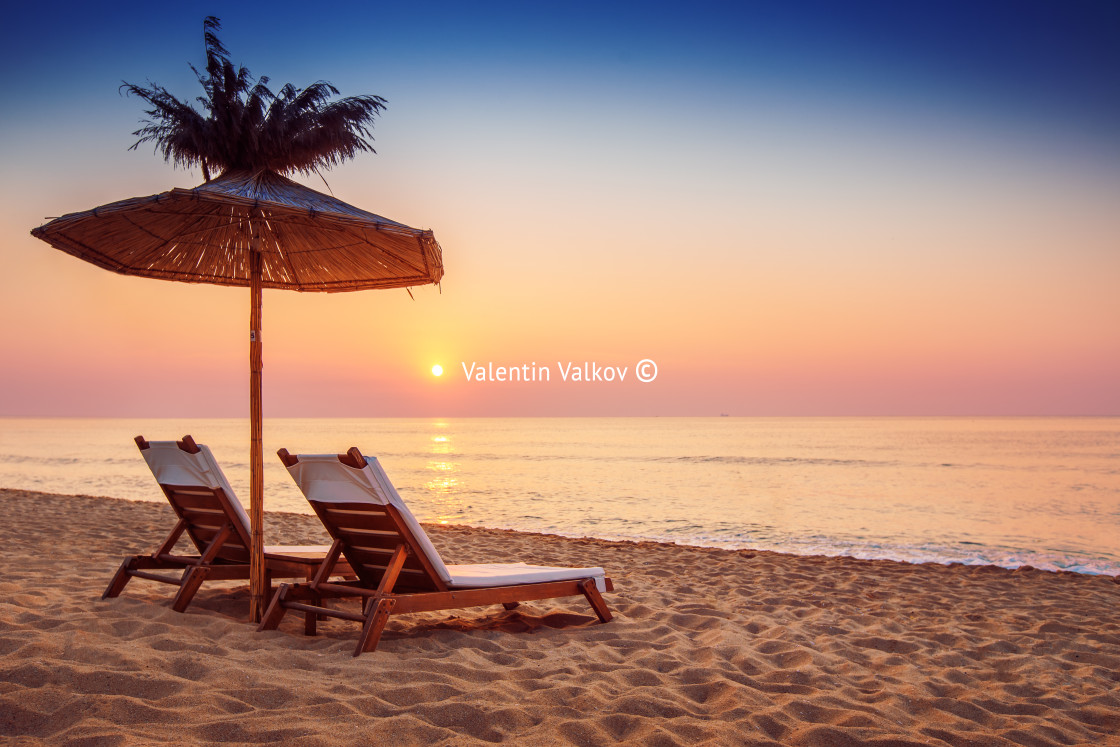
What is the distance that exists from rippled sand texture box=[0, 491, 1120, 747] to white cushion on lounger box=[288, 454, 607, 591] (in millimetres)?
320

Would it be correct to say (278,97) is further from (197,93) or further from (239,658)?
(239,658)

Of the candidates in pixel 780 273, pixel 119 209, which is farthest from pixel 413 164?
pixel 780 273

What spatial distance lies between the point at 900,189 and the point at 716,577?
1352cm

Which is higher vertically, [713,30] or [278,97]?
[713,30]

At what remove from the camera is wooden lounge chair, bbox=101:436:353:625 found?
439 centimetres

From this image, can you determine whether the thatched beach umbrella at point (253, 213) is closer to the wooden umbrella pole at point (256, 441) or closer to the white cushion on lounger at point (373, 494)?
the wooden umbrella pole at point (256, 441)

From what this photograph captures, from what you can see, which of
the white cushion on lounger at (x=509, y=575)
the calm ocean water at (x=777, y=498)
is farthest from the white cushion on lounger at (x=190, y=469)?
the calm ocean water at (x=777, y=498)

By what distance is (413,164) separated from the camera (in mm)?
11742

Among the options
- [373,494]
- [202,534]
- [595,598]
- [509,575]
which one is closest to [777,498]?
[595,598]

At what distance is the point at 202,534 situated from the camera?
479 cm

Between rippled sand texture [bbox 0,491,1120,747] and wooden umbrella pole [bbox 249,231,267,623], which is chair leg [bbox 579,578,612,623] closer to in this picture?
rippled sand texture [bbox 0,491,1120,747]

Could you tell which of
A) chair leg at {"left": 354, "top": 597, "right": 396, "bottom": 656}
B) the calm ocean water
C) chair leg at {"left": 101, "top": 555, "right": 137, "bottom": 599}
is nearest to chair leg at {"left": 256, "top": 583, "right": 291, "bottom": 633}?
chair leg at {"left": 354, "top": 597, "right": 396, "bottom": 656}

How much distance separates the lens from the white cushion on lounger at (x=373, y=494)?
3.68m

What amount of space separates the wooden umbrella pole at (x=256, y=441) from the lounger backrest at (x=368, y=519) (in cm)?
21
